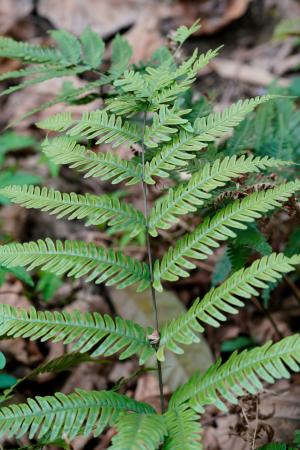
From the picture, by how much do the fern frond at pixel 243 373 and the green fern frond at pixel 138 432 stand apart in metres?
0.09

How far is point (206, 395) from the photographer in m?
1.30

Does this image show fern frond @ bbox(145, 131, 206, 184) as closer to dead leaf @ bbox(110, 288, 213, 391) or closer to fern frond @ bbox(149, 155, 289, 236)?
fern frond @ bbox(149, 155, 289, 236)

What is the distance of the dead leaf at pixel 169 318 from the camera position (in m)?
2.36

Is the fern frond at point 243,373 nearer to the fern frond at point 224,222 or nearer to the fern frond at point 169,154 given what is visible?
the fern frond at point 224,222

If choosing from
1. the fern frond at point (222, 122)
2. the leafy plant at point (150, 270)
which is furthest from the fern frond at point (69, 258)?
the fern frond at point (222, 122)

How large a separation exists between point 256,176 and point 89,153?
0.60 m

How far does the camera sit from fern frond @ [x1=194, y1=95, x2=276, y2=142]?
61.1 inches

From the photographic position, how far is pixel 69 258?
1463 millimetres

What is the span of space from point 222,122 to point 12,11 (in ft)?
13.0

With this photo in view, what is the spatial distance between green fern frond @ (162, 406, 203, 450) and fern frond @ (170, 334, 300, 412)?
27mm

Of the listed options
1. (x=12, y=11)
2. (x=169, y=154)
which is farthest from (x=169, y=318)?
(x=12, y=11)

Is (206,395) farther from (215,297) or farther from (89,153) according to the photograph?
(89,153)

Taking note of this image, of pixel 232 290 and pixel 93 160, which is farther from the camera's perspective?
pixel 93 160

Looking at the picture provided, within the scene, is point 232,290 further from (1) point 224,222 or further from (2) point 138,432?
(2) point 138,432
